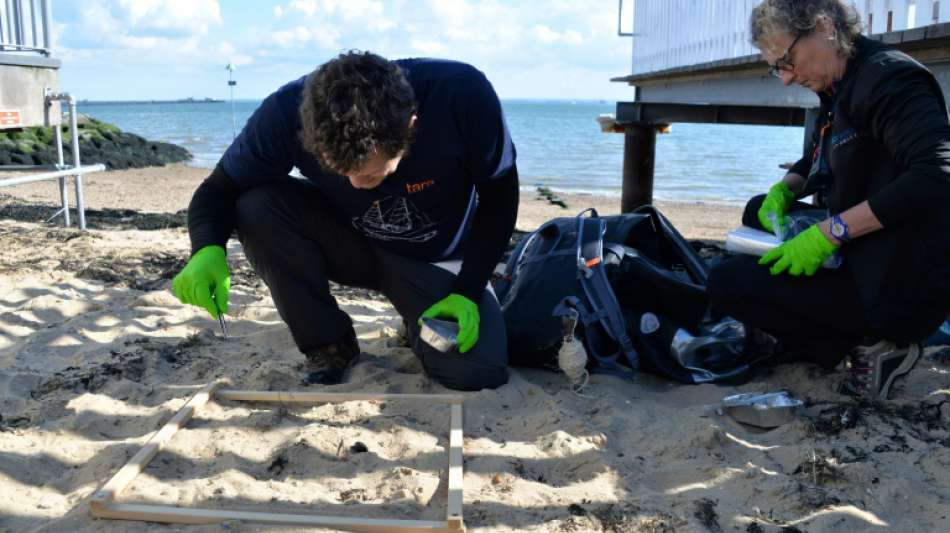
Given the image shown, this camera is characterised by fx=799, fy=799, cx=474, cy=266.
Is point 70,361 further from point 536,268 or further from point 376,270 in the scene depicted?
point 536,268

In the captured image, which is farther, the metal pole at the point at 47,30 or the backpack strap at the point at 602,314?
the metal pole at the point at 47,30

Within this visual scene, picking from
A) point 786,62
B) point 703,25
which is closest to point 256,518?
point 786,62

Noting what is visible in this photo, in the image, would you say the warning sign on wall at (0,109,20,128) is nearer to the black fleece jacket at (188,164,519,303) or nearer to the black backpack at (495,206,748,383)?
the black fleece jacket at (188,164,519,303)

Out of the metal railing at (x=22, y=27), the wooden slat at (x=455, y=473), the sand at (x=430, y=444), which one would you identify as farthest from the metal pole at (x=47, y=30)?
the wooden slat at (x=455, y=473)

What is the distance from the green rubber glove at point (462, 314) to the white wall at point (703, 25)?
2.50 m

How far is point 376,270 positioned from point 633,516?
5.13ft

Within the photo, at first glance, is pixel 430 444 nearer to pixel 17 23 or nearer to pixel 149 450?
pixel 149 450

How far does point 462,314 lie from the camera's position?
2.94 meters

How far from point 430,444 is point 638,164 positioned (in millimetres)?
7166

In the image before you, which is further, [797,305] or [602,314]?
[602,314]

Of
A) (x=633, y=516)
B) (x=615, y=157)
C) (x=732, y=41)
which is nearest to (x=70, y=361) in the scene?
(x=633, y=516)

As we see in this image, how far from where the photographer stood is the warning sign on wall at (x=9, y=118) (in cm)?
562

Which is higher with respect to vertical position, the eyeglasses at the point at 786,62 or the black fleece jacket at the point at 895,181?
the eyeglasses at the point at 786,62

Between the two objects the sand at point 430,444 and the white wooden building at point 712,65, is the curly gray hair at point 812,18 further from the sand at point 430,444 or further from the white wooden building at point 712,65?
the sand at point 430,444
